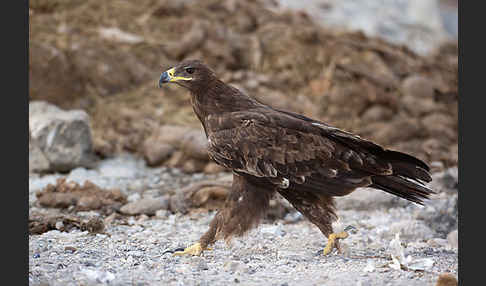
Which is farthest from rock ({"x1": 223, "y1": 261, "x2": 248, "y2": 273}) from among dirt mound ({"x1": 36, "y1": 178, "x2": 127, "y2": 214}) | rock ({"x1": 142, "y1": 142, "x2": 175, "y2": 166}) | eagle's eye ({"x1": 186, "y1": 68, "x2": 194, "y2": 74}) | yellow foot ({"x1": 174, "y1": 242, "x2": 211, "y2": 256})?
rock ({"x1": 142, "y1": 142, "x2": 175, "y2": 166})

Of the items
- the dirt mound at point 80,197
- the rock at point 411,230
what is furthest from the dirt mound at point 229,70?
the rock at point 411,230

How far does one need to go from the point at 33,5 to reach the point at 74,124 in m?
6.34

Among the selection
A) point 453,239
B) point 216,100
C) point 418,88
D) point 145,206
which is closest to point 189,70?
point 216,100

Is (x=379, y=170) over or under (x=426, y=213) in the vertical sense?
over

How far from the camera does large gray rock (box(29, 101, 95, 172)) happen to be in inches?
408

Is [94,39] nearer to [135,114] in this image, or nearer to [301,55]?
[135,114]

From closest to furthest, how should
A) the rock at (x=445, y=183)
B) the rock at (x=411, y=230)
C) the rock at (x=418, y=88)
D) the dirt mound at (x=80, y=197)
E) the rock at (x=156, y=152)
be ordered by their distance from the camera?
the rock at (x=411, y=230) < the dirt mound at (x=80, y=197) < the rock at (x=445, y=183) < the rock at (x=156, y=152) < the rock at (x=418, y=88)

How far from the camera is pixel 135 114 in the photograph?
1292 cm

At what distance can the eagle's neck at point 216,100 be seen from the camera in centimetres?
657

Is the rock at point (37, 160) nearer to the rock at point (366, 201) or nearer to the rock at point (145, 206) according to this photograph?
the rock at point (145, 206)

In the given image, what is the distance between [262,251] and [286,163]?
106 cm

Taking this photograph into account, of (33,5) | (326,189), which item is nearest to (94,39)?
(33,5)

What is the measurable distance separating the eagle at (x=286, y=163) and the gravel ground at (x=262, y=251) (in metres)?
0.38

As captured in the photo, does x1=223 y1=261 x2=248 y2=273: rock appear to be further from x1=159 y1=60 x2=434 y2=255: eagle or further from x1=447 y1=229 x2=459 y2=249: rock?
x1=447 y1=229 x2=459 y2=249: rock
